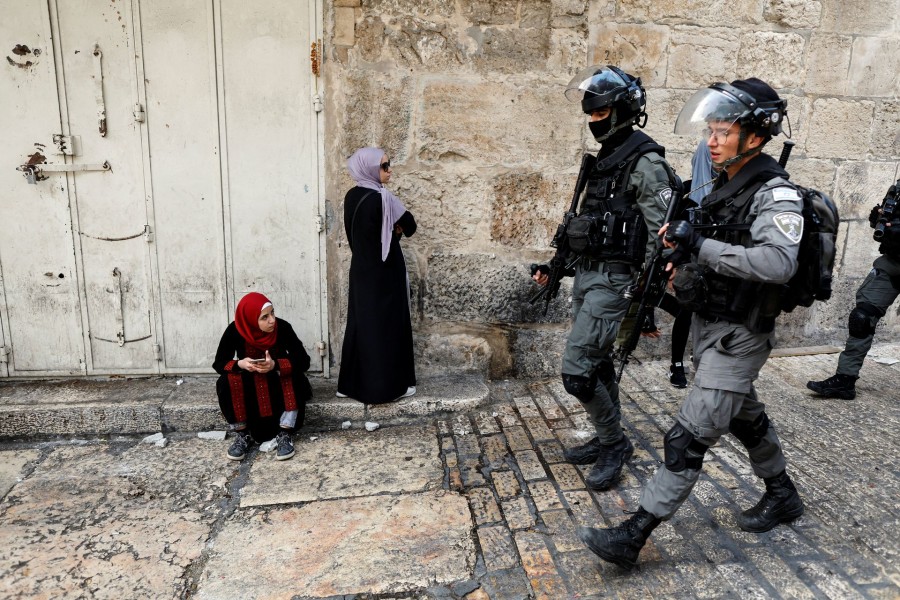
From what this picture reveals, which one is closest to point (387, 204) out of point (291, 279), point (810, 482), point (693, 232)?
point (291, 279)

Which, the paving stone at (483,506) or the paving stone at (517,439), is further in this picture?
the paving stone at (517,439)

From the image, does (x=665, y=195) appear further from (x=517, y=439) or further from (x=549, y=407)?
(x=549, y=407)

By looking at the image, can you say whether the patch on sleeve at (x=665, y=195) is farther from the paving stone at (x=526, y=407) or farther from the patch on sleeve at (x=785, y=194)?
the paving stone at (x=526, y=407)

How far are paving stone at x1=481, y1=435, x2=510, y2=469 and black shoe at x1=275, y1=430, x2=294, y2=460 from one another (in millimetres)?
1158

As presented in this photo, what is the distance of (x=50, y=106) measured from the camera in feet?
13.2

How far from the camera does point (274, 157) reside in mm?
4211

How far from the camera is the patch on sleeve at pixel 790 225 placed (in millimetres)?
2291

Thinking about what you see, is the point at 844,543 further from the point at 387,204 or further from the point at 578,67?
the point at 578,67

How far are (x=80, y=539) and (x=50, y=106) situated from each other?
278 centimetres

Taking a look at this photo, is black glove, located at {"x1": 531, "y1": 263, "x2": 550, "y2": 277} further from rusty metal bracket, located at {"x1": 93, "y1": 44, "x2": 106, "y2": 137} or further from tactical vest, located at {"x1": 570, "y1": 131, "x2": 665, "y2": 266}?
rusty metal bracket, located at {"x1": 93, "y1": 44, "x2": 106, "y2": 137}

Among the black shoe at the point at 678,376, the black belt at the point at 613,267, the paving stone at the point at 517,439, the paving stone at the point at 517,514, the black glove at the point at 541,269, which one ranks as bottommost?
the paving stone at the point at 517,439

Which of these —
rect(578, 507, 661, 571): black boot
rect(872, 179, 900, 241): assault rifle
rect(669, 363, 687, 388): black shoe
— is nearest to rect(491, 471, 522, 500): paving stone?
rect(578, 507, 661, 571): black boot

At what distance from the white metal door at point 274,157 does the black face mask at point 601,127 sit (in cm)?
195

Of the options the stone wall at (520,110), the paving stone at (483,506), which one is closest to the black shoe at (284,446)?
the stone wall at (520,110)
